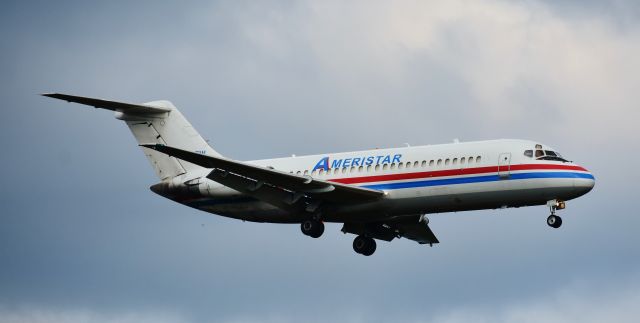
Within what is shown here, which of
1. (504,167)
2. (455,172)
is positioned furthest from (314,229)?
(504,167)

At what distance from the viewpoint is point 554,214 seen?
51.7 meters

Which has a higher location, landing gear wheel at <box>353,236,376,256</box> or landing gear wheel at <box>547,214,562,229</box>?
landing gear wheel at <box>353,236,376,256</box>

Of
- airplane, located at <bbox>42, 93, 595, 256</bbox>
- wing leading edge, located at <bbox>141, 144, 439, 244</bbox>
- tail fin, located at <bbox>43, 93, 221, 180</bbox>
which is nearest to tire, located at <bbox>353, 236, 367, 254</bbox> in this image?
airplane, located at <bbox>42, 93, 595, 256</bbox>

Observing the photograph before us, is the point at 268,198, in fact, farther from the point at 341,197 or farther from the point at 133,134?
the point at 133,134

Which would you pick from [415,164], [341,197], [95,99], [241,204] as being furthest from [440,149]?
[95,99]

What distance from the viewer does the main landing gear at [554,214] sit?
169 feet

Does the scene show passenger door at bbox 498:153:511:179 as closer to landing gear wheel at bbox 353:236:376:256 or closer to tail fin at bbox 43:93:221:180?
landing gear wheel at bbox 353:236:376:256

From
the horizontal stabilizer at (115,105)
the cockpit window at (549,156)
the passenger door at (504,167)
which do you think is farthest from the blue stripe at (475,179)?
the horizontal stabilizer at (115,105)

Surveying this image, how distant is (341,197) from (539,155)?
329 inches

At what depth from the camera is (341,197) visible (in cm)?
5431

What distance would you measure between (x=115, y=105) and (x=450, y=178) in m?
16.2

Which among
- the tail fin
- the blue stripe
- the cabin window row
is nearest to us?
the blue stripe

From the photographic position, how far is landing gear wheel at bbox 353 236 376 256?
195 ft

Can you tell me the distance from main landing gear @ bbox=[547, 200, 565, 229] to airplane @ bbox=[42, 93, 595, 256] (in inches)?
1.6
